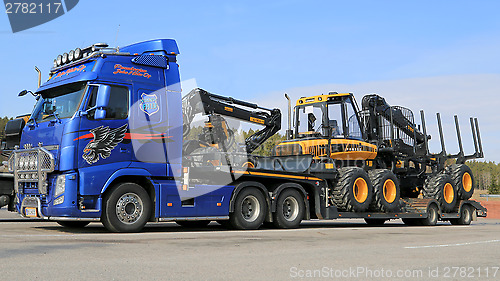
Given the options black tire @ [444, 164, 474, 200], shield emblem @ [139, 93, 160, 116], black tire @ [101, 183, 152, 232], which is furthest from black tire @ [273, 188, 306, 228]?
black tire @ [444, 164, 474, 200]

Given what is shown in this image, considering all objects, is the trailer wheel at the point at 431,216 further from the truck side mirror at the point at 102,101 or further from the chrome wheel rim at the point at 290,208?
the truck side mirror at the point at 102,101

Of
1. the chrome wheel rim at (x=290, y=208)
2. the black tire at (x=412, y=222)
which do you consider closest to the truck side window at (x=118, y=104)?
the chrome wheel rim at (x=290, y=208)

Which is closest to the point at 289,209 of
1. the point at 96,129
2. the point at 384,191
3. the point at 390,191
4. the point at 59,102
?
the point at 384,191

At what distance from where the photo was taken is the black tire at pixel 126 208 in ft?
35.8

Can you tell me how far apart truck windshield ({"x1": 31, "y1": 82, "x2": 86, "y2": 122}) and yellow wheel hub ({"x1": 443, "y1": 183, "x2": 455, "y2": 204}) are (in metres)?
13.2

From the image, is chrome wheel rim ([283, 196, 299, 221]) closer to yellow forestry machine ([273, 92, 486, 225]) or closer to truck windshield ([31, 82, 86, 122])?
yellow forestry machine ([273, 92, 486, 225])

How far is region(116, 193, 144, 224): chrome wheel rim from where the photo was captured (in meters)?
11.1

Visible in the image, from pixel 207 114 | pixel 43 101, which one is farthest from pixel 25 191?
pixel 207 114

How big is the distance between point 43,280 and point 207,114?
902cm

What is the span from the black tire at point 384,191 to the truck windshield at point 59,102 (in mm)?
9285

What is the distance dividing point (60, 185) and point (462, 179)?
14385 millimetres

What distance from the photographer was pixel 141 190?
11.4 meters

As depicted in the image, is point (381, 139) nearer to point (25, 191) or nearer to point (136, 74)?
point (136, 74)

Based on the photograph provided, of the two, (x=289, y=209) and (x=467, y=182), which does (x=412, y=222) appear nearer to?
(x=467, y=182)
